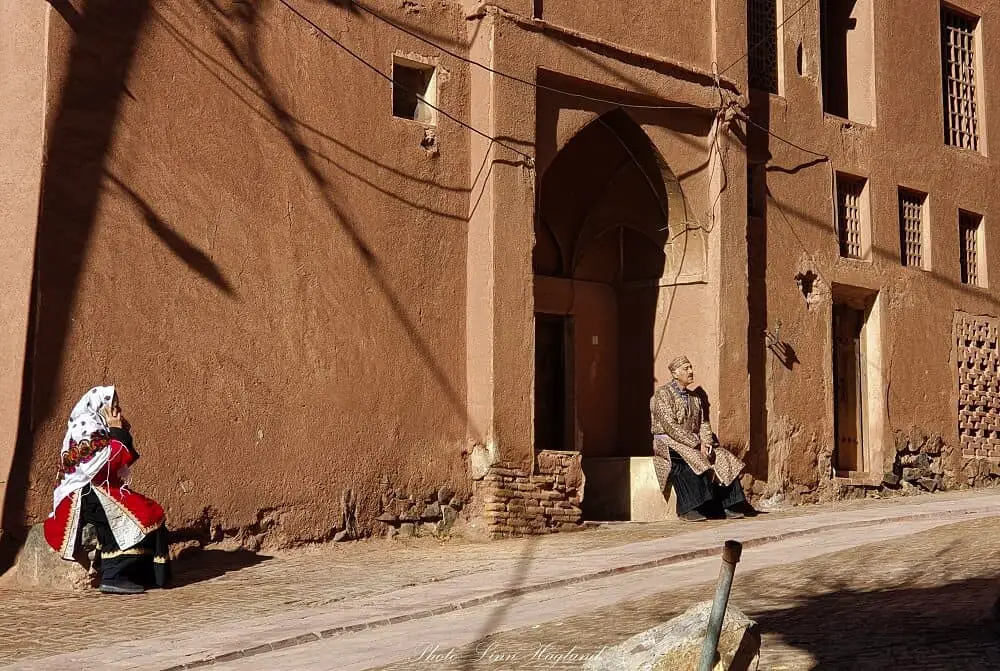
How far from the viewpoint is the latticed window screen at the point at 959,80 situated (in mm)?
18688

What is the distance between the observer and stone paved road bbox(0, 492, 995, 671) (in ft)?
26.7

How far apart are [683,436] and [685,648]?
8.41 m

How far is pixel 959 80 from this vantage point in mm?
18859

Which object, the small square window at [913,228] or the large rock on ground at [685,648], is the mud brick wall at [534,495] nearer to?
the large rock on ground at [685,648]

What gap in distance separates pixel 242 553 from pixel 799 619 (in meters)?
4.69

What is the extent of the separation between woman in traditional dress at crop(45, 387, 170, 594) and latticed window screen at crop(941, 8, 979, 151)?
12.7 metres

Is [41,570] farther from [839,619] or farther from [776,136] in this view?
[776,136]

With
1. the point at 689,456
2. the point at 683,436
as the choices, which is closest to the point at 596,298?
the point at 683,436

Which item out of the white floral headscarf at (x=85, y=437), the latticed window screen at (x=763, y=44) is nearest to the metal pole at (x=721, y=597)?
the white floral headscarf at (x=85, y=437)

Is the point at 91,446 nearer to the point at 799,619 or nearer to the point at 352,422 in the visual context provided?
the point at 352,422

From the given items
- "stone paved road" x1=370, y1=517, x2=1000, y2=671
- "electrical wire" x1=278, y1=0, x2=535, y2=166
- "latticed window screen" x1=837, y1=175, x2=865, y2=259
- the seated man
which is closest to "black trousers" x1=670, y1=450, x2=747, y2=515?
the seated man

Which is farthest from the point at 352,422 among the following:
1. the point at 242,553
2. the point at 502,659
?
the point at 502,659

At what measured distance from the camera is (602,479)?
15.0m

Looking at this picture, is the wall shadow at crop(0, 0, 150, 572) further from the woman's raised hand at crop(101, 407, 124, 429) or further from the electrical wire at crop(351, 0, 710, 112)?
the electrical wire at crop(351, 0, 710, 112)
